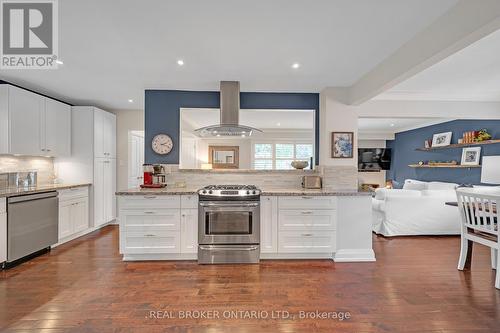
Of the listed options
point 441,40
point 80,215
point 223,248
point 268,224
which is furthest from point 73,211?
point 441,40

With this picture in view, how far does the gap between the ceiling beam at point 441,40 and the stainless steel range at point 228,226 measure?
1.96 metres

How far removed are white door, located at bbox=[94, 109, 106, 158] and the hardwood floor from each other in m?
1.83

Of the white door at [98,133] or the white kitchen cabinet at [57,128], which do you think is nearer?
the white kitchen cabinet at [57,128]

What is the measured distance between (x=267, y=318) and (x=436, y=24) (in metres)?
2.66

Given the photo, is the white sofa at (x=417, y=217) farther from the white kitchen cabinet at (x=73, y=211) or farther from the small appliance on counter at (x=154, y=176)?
the white kitchen cabinet at (x=73, y=211)

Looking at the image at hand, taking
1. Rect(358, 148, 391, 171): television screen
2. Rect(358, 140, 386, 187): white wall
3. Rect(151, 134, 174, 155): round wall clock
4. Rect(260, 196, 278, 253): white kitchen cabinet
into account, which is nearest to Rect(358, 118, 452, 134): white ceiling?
Rect(358, 140, 386, 187): white wall

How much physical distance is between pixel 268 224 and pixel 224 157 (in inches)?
192

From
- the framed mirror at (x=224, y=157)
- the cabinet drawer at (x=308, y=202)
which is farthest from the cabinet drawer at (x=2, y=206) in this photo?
the framed mirror at (x=224, y=157)

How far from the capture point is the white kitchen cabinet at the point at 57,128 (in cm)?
396

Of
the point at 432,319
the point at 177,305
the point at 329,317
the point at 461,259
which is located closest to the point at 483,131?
the point at 461,259

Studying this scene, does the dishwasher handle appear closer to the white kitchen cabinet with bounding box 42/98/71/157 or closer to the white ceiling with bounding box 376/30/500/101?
the white kitchen cabinet with bounding box 42/98/71/157

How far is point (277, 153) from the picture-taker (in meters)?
8.03

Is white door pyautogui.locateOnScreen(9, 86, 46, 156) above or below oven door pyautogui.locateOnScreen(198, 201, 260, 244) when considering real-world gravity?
above

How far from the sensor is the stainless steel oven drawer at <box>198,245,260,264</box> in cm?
320
